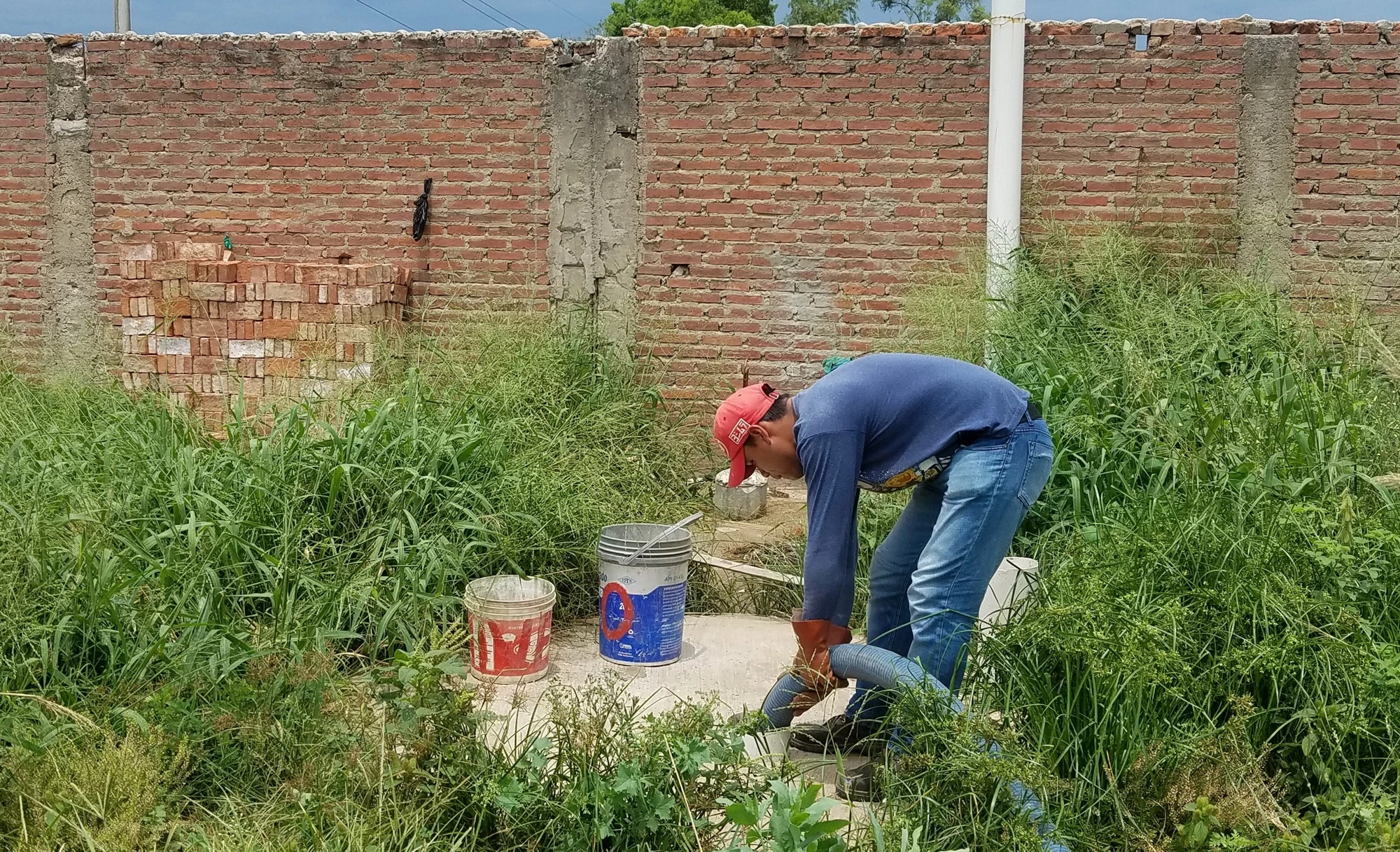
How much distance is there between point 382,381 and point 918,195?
3320 millimetres

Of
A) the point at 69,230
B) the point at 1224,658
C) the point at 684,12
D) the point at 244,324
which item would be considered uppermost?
the point at 684,12

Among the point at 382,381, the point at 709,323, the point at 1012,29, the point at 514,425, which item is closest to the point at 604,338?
the point at 709,323

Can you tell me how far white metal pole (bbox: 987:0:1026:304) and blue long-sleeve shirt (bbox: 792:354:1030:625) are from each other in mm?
3342

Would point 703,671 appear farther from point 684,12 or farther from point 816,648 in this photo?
point 684,12

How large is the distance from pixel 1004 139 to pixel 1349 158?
75.5 inches

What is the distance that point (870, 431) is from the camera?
333 cm

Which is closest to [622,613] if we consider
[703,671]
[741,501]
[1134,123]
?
[703,671]

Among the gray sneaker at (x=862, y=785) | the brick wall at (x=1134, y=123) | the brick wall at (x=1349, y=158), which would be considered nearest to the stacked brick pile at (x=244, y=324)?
the brick wall at (x=1134, y=123)

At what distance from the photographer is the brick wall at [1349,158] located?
6.57 m

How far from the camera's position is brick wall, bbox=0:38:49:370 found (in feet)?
25.8

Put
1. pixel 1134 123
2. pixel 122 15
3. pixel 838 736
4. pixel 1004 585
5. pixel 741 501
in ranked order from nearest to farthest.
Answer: pixel 838 736 → pixel 1004 585 → pixel 741 501 → pixel 1134 123 → pixel 122 15

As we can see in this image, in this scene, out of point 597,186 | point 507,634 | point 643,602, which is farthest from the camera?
point 597,186

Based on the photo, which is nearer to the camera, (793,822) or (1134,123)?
(793,822)

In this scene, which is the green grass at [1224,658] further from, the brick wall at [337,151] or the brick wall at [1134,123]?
the brick wall at [337,151]
